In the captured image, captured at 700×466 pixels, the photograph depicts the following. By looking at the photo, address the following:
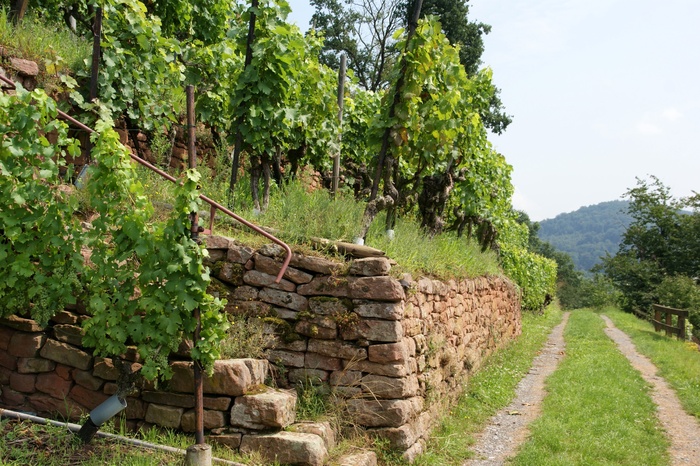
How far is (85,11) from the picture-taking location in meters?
8.52

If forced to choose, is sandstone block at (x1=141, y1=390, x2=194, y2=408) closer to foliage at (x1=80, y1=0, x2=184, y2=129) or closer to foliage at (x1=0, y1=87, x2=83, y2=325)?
foliage at (x1=0, y1=87, x2=83, y2=325)

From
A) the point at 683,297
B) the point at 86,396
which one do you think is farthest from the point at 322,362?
the point at 683,297

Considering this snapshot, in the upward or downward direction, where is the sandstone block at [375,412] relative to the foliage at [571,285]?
downward

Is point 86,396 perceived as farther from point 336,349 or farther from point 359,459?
point 359,459

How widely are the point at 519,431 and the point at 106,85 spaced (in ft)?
20.6

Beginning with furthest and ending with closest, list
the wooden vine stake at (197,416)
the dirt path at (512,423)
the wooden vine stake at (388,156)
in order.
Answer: the wooden vine stake at (388,156), the dirt path at (512,423), the wooden vine stake at (197,416)

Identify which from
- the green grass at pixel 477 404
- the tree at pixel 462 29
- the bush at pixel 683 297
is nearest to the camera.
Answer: the green grass at pixel 477 404

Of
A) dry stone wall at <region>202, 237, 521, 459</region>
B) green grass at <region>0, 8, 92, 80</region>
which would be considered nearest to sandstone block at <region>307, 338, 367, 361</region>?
dry stone wall at <region>202, 237, 521, 459</region>

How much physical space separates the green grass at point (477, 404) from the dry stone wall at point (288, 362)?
27 cm

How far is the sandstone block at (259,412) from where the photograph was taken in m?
4.68

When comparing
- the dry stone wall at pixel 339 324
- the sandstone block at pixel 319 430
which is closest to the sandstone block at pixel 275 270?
the dry stone wall at pixel 339 324

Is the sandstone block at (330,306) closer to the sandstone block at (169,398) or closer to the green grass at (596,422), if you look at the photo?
the sandstone block at (169,398)

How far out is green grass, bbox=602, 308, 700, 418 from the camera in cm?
921

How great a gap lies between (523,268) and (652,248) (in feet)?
57.2
